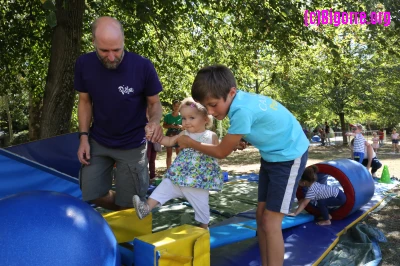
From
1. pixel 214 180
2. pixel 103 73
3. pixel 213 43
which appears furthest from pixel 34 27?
pixel 214 180

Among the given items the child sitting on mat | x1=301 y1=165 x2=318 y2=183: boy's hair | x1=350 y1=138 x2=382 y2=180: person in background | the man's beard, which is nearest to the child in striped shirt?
x1=301 y1=165 x2=318 y2=183: boy's hair

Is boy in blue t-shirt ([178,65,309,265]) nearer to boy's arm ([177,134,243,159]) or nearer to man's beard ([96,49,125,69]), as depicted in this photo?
boy's arm ([177,134,243,159])

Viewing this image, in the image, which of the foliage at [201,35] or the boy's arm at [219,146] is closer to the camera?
the boy's arm at [219,146]

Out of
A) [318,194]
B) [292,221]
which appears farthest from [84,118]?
[318,194]

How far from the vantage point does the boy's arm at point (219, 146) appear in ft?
8.87

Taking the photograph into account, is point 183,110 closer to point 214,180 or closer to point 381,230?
point 214,180

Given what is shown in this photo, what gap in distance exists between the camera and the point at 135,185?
333 centimetres

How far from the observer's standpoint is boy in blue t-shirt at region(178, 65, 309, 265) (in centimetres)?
266

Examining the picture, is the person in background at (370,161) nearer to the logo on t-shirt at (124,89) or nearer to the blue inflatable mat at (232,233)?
the blue inflatable mat at (232,233)

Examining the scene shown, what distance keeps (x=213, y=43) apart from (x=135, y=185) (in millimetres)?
5728

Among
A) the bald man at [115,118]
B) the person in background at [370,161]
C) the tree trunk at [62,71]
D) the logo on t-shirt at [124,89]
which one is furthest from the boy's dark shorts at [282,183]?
the person in background at [370,161]

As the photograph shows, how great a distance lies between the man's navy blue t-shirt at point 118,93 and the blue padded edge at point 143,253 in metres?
1.05

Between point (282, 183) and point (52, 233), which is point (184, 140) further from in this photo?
point (52, 233)

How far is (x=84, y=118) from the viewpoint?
3.36m
